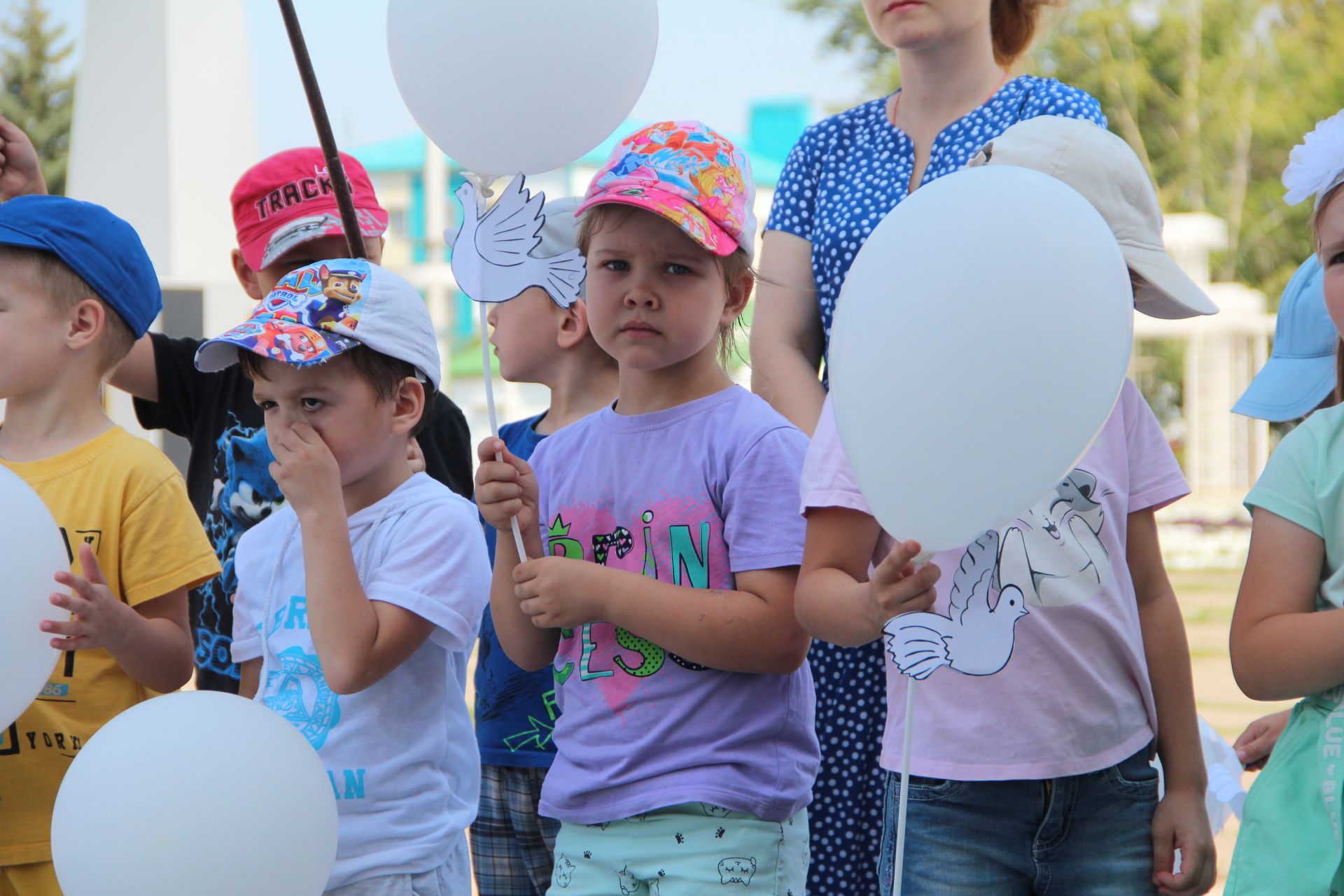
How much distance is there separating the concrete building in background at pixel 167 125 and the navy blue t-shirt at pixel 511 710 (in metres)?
6.67

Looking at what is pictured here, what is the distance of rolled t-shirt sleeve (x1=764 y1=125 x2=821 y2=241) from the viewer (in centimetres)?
246

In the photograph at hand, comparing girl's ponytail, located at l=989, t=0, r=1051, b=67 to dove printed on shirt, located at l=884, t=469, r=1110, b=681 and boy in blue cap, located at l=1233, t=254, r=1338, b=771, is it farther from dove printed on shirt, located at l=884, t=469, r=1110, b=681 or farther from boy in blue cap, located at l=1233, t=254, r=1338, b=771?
dove printed on shirt, located at l=884, t=469, r=1110, b=681

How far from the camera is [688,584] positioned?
194cm

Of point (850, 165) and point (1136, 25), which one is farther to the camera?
point (1136, 25)

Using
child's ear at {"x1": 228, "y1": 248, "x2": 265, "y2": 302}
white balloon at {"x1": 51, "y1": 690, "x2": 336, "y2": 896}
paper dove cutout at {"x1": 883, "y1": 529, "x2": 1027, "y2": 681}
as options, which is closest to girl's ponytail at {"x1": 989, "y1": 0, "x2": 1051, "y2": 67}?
paper dove cutout at {"x1": 883, "y1": 529, "x2": 1027, "y2": 681}

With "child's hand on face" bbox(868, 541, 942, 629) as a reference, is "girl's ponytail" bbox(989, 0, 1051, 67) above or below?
above

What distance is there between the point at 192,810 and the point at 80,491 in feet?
2.36

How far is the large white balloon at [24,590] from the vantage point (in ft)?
6.36

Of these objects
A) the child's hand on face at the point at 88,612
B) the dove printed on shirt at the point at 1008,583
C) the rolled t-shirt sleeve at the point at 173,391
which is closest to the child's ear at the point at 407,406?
the child's hand on face at the point at 88,612

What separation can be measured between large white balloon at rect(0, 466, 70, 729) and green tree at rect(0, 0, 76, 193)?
2067cm

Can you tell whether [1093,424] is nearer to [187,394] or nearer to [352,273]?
[352,273]

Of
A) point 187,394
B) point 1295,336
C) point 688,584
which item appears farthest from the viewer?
point 187,394

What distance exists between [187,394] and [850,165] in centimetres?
145

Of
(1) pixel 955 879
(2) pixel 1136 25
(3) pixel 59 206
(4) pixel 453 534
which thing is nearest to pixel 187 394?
(3) pixel 59 206
